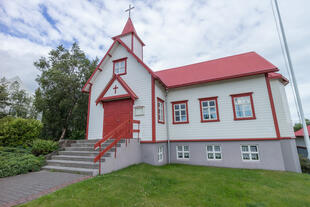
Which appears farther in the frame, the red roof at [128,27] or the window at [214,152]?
the red roof at [128,27]

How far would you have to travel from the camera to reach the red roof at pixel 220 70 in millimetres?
10680

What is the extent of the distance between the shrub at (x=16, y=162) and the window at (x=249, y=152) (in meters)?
12.3

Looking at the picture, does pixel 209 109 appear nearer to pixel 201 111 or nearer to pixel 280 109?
pixel 201 111

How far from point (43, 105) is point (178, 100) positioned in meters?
14.5

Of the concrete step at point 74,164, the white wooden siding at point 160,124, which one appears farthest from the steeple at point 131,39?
the concrete step at point 74,164

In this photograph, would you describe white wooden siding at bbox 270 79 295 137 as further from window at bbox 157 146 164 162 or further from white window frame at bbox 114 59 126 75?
white window frame at bbox 114 59 126 75

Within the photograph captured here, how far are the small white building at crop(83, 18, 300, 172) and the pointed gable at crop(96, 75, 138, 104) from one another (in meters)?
0.08

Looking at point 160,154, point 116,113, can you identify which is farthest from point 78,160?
point 160,154

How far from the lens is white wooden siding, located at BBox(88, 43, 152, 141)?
1073 cm

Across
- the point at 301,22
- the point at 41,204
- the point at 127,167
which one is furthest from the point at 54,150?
the point at 301,22

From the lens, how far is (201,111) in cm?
1164

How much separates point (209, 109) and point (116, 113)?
714 cm

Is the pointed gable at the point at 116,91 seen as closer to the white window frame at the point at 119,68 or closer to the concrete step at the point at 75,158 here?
the white window frame at the point at 119,68

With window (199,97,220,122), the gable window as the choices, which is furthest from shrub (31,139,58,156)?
window (199,97,220,122)
